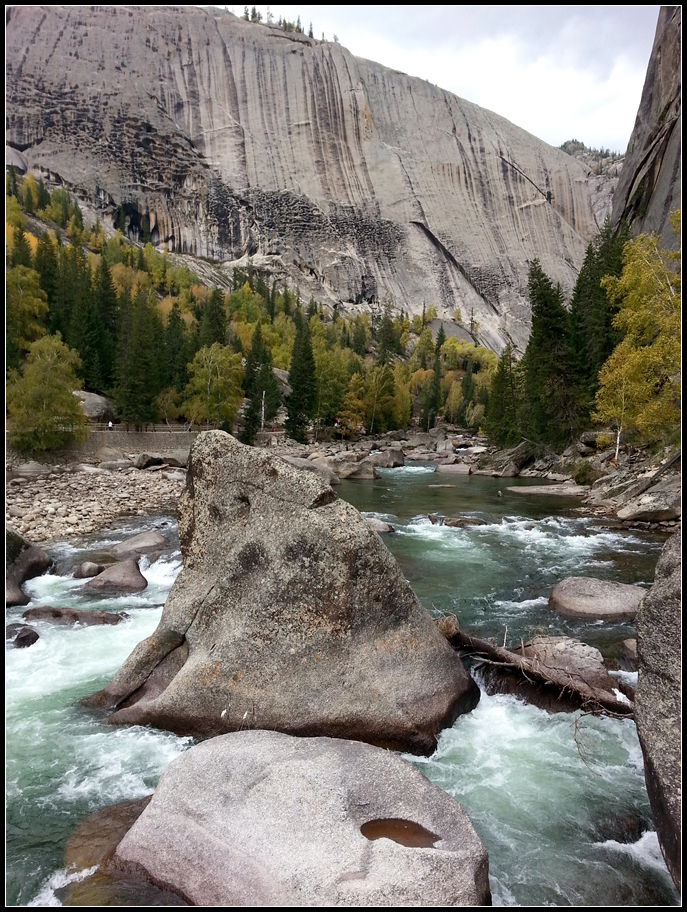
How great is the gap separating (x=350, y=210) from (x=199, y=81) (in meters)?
68.6

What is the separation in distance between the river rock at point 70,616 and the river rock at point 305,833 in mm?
6434

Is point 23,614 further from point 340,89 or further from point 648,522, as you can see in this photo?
point 340,89

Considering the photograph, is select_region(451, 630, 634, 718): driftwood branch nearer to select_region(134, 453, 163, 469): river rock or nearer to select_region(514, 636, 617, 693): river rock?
select_region(514, 636, 617, 693): river rock

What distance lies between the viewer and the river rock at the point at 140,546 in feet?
55.5

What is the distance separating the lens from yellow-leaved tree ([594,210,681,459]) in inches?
806

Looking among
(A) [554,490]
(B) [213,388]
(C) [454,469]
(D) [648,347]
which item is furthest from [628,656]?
(B) [213,388]

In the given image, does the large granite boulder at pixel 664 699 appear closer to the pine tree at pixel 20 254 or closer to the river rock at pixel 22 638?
the river rock at pixel 22 638

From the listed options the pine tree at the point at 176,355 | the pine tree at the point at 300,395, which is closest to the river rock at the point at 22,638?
the pine tree at the point at 176,355

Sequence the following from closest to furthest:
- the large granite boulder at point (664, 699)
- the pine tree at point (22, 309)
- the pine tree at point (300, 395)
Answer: the large granite boulder at point (664, 699) < the pine tree at point (22, 309) < the pine tree at point (300, 395)

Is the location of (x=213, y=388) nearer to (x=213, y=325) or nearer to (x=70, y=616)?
(x=213, y=325)

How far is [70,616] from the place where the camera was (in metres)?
11.2

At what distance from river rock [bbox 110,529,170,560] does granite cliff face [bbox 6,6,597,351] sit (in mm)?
165804

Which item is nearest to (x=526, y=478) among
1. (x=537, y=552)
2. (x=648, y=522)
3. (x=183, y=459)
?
(x=648, y=522)

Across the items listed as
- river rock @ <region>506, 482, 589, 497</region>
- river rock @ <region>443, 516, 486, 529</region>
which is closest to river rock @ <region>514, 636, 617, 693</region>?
river rock @ <region>443, 516, 486, 529</region>
